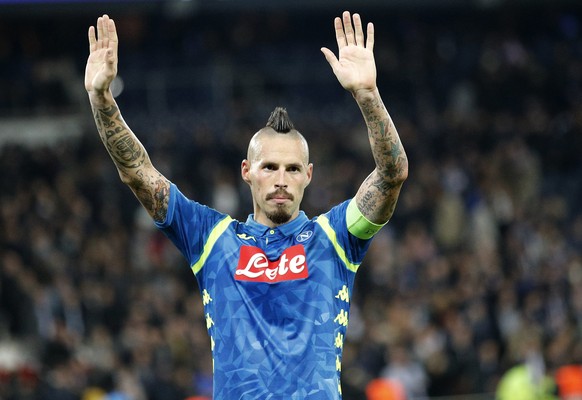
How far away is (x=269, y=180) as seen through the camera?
17.4 feet

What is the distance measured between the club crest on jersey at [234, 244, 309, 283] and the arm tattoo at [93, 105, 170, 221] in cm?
46

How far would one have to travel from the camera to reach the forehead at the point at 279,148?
210 inches

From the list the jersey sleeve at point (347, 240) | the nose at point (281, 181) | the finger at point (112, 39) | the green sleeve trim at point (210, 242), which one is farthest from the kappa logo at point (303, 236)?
the finger at point (112, 39)

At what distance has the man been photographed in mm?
5082

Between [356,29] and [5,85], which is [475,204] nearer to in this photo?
[5,85]

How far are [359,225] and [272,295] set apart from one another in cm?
51

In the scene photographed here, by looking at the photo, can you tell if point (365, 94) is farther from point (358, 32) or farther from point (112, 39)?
point (112, 39)

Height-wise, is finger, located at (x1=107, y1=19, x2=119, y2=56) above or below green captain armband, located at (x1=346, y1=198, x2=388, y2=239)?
above

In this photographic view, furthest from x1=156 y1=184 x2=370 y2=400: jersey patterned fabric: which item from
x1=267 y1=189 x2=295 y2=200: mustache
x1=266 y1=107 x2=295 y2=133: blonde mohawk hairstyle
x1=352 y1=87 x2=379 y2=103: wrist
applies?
x1=352 y1=87 x2=379 y2=103: wrist

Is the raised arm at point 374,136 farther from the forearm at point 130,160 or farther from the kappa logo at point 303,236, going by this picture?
the forearm at point 130,160

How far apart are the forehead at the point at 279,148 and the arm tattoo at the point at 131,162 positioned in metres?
0.46

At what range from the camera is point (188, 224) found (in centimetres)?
544

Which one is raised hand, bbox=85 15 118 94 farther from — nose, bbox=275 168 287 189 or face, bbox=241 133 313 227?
nose, bbox=275 168 287 189

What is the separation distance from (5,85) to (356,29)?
1497cm
